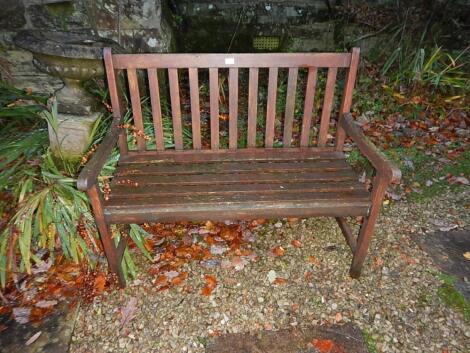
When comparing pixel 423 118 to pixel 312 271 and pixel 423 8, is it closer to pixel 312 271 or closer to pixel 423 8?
pixel 423 8

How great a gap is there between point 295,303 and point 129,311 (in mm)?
995

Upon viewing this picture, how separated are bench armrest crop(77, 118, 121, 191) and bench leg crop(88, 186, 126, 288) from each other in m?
0.07

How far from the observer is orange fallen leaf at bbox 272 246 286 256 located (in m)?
2.44

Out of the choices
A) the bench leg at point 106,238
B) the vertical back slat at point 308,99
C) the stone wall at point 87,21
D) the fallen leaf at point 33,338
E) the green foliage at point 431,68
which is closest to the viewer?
the bench leg at point 106,238


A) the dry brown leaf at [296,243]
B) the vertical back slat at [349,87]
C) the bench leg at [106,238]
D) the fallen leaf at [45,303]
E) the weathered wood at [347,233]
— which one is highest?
the vertical back slat at [349,87]

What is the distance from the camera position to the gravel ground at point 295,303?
1.91 meters

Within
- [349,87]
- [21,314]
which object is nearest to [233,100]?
[349,87]

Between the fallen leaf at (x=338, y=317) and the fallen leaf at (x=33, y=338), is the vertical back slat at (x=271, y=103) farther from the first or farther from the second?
the fallen leaf at (x=33, y=338)

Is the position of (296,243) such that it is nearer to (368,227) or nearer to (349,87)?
(368,227)

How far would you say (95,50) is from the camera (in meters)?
2.09

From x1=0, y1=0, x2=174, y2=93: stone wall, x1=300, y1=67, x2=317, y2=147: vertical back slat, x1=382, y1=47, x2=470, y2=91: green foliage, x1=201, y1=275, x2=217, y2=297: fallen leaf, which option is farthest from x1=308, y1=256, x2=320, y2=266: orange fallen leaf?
x1=382, y1=47, x2=470, y2=91: green foliage

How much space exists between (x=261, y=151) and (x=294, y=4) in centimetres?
281

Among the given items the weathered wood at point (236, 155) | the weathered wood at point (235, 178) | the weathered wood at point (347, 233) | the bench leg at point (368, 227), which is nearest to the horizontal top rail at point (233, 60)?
the weathered wood at point (236, 155)

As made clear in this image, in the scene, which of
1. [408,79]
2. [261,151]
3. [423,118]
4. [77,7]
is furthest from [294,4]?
[261,151]
